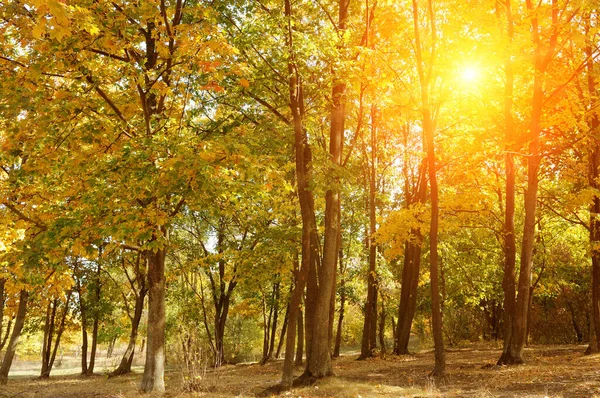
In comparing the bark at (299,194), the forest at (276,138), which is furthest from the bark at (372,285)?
the bark at (299,194)

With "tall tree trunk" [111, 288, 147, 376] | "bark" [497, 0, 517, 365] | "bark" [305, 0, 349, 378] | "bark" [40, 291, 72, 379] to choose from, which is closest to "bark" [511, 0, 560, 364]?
"bark" [497, 0, 517, 365]

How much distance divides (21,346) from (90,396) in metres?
36.5

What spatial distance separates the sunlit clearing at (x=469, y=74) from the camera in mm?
14135

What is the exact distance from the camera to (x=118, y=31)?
31.1 ft

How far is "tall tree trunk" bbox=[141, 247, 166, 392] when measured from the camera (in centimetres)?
1127

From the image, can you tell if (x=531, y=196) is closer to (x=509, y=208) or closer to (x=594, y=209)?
(x=509, y=208)

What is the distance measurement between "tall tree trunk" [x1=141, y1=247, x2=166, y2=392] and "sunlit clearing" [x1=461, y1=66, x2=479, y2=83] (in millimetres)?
10121

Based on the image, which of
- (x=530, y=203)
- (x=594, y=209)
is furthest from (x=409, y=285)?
(x=530, y=203)

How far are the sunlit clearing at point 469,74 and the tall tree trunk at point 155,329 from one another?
10.1m

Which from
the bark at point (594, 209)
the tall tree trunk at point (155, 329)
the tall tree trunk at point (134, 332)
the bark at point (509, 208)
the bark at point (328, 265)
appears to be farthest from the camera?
the tall tree trunk at point (134, 332)

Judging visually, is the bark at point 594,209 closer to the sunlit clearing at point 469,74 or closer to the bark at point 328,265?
the sunlit clearing at point 469,74

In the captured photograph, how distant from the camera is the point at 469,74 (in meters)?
14.6

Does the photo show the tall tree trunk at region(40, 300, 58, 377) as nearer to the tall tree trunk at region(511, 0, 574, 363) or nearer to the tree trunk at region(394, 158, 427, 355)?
the tree trunk at region(394, 158, 427, 355)

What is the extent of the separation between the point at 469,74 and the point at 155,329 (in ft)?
38.9
